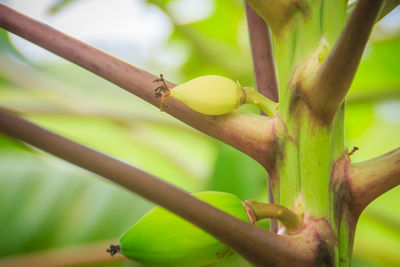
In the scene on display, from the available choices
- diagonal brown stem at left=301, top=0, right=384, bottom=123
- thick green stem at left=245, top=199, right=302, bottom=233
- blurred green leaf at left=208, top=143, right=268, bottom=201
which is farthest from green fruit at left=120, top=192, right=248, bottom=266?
blurred green leaf at left=208, top=143, right=268, bottom=201

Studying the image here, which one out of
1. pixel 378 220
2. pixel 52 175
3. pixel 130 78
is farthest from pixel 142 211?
pixel 130 78

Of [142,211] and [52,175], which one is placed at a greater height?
[52,175]

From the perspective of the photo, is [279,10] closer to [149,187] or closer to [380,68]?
[149,187]

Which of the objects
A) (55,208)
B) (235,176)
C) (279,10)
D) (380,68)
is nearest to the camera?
(279,10)

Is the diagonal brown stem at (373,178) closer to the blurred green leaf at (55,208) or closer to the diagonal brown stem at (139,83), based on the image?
the diagonal brown stem at (139,83)

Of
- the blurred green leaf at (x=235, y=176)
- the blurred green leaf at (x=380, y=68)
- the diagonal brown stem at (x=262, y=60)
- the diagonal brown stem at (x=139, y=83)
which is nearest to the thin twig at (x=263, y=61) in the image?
the diagonal brown stem at (x=262, y=60)

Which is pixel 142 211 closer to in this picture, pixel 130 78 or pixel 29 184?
pixel 29 184

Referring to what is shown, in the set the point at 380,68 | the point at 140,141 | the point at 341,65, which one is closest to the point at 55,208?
the point at 140,141
